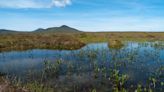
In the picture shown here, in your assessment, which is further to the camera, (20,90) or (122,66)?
(122,66)

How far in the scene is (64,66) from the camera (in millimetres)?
33156

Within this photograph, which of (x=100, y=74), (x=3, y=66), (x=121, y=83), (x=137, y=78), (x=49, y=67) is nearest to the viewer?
(x=121, y=83)

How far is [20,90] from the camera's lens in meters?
15.8

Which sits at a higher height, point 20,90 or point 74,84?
point 20,90

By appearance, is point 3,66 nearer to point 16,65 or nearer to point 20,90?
point 16,65

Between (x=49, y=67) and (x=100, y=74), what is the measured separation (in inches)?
265

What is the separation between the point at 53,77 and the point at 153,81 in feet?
33.2

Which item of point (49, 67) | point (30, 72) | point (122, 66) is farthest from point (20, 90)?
point (122, 66)

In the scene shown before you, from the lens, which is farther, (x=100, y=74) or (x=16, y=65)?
(x=16, y=65)

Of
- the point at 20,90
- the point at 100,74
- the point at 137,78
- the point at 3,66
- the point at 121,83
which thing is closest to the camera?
the point at 20,90

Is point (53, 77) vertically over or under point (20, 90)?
under

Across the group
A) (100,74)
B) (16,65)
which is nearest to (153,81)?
(100,74)

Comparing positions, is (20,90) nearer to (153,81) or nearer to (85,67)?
(153,81)

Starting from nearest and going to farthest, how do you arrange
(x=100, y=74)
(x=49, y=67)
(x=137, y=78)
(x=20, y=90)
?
(x=20, y=90) < (x=137, y=78) < (x=100, y=74) < (x=49, y=67)
